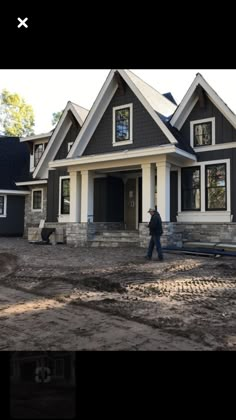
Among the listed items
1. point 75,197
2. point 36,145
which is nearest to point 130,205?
point 75,197

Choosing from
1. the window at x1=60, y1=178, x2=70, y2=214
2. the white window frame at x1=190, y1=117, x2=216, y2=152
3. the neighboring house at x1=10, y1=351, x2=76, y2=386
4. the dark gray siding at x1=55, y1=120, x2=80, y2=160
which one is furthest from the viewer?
the dark gray siding at x1=55, y1=120, x2=80, y2=160

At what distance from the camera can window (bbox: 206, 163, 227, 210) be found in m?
14.4

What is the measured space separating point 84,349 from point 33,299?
2864 millimetres

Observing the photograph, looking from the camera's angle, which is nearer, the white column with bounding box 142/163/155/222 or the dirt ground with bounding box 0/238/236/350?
the dirt ground with bounding box 0/238/236/350

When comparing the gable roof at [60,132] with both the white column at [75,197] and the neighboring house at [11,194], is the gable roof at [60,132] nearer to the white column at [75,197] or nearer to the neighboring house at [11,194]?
the neighboring house at [11,194]

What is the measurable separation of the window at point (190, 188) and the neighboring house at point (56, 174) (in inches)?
241

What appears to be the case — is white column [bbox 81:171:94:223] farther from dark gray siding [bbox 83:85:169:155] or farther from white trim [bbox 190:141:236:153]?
white trim [bbox 190:141:236:153]

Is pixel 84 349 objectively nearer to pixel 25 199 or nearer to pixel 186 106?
pixel 186 106

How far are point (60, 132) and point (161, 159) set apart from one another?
731 centimetres

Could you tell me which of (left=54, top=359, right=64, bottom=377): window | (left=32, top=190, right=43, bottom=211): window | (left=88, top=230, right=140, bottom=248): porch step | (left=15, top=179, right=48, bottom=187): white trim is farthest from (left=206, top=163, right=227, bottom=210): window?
(left=54, top=359, right=64, bottom=377): window

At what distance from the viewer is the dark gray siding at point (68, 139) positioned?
1890 cm

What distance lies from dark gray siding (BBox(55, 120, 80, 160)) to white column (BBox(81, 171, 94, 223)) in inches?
135

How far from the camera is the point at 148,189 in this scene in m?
14.4
